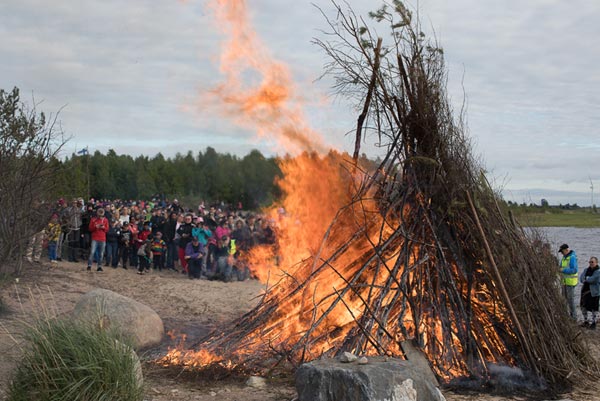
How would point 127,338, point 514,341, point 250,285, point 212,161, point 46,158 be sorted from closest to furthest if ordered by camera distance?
point 127,338 → point 514,341 → point 46,158 → point 250,285 → point 212,161

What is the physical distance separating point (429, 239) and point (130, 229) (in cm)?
1086

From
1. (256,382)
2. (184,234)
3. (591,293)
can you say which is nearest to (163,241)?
(184,234)

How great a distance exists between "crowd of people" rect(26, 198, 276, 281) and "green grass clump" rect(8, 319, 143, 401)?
10078 mm

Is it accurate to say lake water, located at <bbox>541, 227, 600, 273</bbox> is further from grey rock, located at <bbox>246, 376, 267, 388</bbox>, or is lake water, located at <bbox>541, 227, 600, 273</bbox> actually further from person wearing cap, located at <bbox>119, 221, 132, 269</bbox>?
person wearing cap, located at <bbox>119, 221, 132, 269</bbox>

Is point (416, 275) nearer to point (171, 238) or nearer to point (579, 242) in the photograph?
point (171, 238)

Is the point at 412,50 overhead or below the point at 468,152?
overhead

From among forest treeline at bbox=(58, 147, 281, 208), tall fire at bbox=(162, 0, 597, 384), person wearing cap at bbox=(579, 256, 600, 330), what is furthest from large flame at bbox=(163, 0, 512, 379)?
forest treeline at bbox=(58, 147, 281, 208)

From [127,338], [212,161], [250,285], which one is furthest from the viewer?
[212,161]

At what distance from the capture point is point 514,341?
7.43 metres

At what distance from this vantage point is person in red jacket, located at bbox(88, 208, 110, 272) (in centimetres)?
1541

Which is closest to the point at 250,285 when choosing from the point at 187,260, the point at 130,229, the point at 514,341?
the point at 187,260

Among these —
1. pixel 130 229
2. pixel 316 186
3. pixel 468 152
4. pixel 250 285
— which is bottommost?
pixel 250 285

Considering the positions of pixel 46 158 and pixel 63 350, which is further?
pixel 46 158

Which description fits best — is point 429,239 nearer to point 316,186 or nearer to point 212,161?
point 316,186
